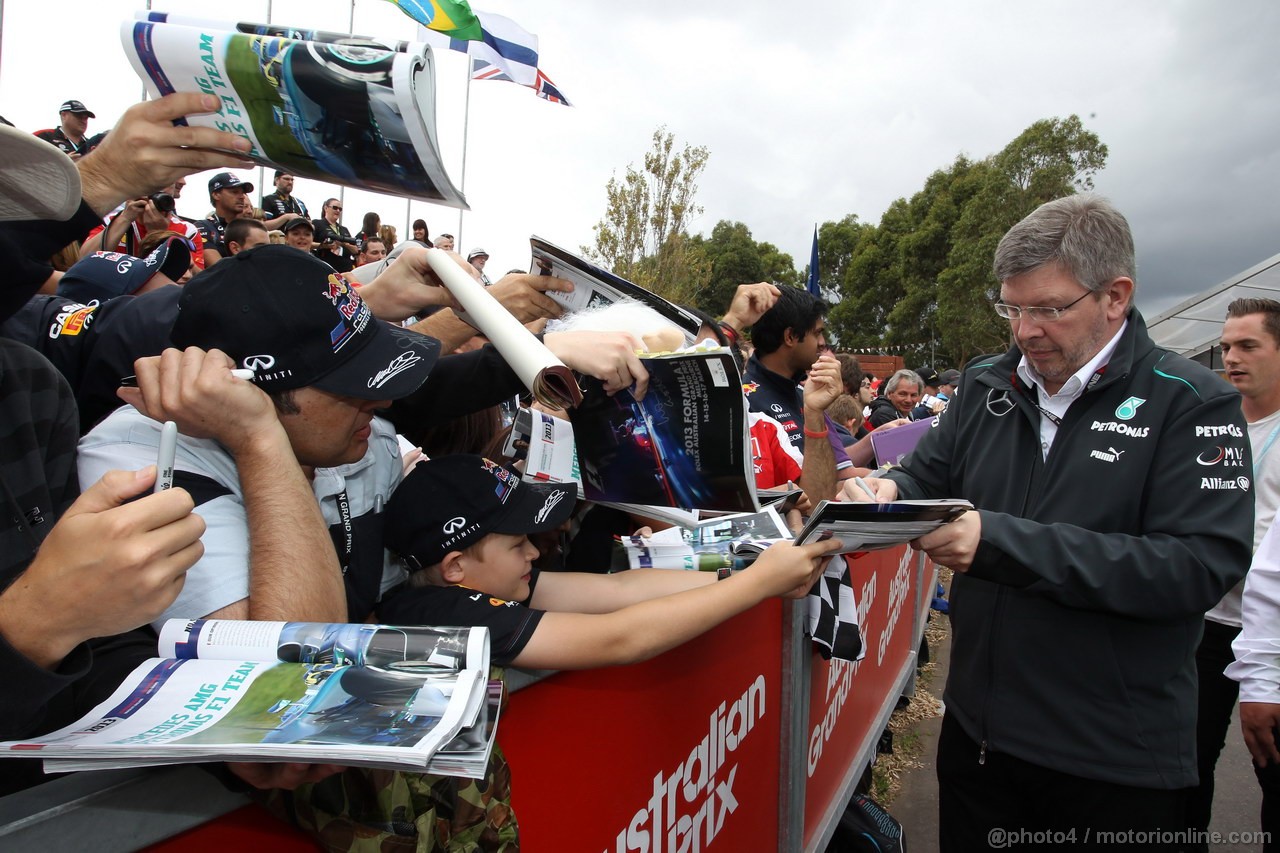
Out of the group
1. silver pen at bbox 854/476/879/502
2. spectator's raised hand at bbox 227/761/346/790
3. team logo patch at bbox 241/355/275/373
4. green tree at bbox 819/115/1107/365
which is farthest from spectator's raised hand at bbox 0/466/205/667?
green tree at bbox 819/115/1107/365

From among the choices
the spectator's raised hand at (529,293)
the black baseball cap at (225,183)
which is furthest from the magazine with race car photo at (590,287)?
the black baseball cap at (225,183)

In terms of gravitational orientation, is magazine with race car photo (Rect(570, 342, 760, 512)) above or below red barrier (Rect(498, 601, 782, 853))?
above

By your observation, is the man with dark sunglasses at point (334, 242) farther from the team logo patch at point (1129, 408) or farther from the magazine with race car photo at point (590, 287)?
the team logo patch at point (1129, 408)

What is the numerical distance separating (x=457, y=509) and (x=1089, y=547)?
1475 millimetres

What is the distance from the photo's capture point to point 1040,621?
207 centimetres

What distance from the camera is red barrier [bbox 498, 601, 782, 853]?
1.46 m

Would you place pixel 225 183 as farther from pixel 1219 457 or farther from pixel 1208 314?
pixel 1208 314

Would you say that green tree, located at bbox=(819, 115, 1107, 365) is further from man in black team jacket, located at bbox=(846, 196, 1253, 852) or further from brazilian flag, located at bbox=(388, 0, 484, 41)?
man in black team jacket, located at bbox=(846, 196, 1253, 852)

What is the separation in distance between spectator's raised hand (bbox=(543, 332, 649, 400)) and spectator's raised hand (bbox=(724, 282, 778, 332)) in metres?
1.65

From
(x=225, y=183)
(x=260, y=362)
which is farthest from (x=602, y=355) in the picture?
(x=225, y=183)

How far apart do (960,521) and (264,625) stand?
5.08 feet

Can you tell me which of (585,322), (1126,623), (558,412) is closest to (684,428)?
(585,322)

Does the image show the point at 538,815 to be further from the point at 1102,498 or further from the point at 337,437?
the point at 1102,498

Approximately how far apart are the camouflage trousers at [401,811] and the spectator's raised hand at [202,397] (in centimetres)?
59
